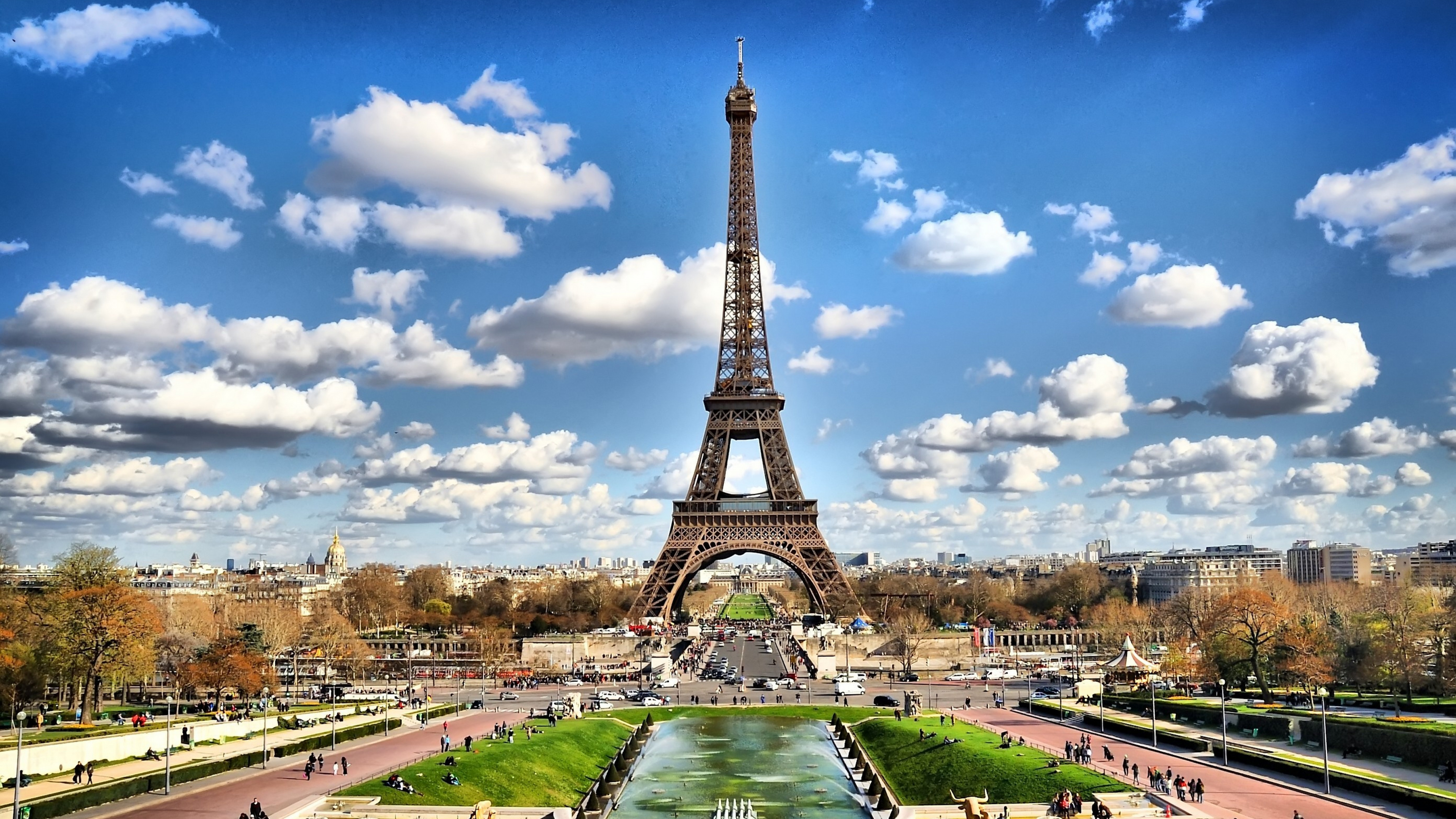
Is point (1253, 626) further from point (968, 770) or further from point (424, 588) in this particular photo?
point (424, 588)

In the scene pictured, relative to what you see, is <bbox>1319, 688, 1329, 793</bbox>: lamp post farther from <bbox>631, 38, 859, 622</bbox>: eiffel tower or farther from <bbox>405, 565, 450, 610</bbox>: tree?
<bbox>405, 565, 450, 610</bbox>: tree

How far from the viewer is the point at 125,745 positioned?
47656 millimetres

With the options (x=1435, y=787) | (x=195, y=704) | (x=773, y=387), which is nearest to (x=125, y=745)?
(x=195, y=704)

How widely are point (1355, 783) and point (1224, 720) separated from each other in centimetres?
793

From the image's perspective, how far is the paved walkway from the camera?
3881 cm

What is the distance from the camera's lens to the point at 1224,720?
164 ft

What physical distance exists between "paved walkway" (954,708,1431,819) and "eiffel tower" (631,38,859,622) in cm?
4372

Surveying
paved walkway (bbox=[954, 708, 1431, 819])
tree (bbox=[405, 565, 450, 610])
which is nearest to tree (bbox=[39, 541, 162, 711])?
paved walkway (bbox=[954, 708, 1431, 819])

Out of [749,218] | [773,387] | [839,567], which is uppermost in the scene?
[749,218]

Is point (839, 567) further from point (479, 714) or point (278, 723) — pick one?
point (278, 723)

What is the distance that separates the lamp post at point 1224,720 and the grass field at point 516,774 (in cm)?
2643

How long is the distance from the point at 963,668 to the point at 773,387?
31093mm

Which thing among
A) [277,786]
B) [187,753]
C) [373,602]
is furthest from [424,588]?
[277,786]

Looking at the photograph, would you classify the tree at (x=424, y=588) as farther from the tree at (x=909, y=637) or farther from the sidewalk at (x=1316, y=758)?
the sidewalk at (x=1316, y=758)
